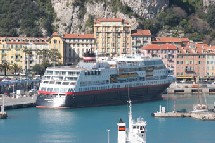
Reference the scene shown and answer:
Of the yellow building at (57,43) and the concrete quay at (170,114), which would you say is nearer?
the concrete quay at (170,114)

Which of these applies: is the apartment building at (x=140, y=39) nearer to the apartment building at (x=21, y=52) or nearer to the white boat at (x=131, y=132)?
the apartment building at (x=21, y=52)

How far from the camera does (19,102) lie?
10225cm

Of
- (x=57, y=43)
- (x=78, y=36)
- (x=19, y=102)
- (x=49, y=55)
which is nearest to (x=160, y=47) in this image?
(x=78, y=36)

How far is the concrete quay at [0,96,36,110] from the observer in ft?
326

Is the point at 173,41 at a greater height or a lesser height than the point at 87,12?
lesser

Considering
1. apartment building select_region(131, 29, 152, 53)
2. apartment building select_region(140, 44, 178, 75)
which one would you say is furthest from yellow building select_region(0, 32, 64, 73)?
apartment building select_region(140, 44, 178, 75)

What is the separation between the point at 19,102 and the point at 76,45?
30.7m

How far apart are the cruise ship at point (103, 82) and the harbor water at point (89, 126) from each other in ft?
5.28

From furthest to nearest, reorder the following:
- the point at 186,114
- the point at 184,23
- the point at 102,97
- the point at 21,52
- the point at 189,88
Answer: the point at 184,23, the point at 21,52, the point at 189,88, the point at 102,97, the point at 186,114

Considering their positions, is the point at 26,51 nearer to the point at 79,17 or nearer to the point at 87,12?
the point at 79,17

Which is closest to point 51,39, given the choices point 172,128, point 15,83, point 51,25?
point 51,25

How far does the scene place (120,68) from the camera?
108 meters

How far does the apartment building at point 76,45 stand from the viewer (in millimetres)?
132125

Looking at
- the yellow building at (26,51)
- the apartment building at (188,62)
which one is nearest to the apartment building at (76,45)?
the yellow building at (26,51)
